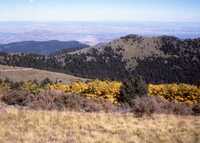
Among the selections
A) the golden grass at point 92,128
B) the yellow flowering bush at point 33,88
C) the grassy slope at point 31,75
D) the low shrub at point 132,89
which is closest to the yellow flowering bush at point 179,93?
the low shrub at point 132,89

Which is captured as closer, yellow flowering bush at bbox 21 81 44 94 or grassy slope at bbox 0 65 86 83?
yellow flowering bush at bbox 21 81 44 94

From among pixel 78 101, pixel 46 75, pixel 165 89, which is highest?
pixel 78 101

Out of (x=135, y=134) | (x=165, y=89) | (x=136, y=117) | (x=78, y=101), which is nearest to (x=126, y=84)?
(x=165, y=89)

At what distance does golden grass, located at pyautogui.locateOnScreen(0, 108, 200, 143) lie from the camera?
12.8 m

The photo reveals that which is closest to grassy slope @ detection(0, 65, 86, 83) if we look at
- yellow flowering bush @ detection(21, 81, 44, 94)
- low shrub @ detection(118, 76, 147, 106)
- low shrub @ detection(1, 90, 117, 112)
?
yellow flowering bush @ detection(21, 81, 44, 94)

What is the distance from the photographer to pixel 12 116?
52.7 ft

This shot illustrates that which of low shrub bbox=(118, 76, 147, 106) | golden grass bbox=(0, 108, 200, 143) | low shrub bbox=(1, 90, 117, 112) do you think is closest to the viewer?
golden grass bbox=(0, 108, 200, 143)

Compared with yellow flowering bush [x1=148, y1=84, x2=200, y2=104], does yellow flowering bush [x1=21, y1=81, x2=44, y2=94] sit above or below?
above

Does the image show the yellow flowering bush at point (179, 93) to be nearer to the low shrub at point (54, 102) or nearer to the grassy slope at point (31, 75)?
the low shrub at point (54, 102)

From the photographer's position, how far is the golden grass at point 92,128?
12759 millimetres

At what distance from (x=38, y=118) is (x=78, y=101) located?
8615mm

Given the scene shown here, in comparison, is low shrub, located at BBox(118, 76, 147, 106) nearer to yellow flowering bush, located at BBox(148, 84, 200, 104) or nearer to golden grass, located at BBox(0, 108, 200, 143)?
yellow flowering bush, located at BBox(148, 84, 200, 104)

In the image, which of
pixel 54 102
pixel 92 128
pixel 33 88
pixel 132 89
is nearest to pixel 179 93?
pixel 132 89

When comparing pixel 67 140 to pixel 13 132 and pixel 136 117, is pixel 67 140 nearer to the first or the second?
pixel 13 132
